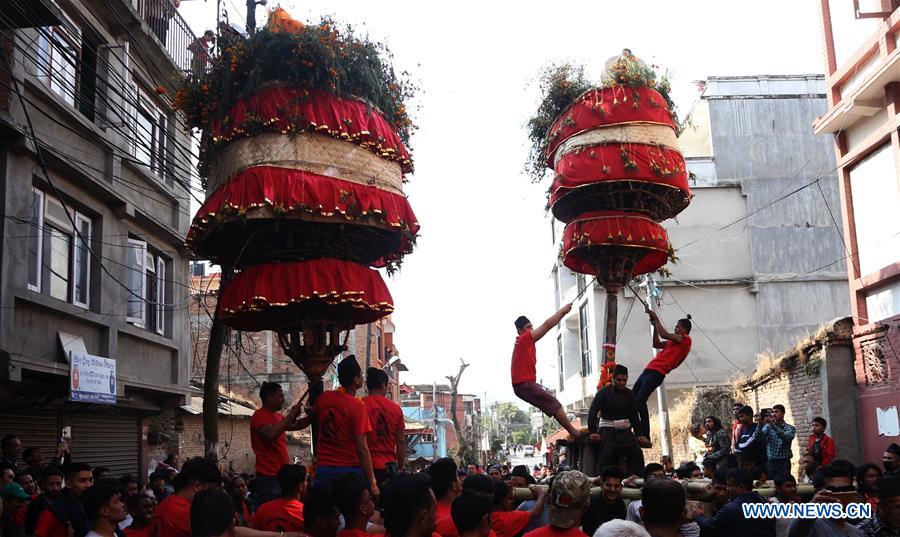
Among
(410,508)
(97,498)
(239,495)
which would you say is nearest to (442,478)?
(410,508)

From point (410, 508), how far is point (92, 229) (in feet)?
41.4

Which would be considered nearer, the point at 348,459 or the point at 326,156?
the point at 348,459

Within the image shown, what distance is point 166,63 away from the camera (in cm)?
1783

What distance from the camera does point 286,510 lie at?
Result: 5.86 metres

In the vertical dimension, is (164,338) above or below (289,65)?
→ below

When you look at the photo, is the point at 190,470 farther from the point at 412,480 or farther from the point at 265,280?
the point at 265,280

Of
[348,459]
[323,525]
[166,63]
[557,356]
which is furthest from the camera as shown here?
[557,356]

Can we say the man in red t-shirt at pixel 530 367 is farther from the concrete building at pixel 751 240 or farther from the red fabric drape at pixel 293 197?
the concrete building at pixel 751 240

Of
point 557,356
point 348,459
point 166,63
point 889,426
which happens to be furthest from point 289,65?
point 557,356

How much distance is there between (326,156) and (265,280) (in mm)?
1414

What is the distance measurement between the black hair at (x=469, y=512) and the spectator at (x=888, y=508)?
277 centimetres

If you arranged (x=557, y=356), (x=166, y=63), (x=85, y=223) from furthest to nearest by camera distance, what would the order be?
(x=557, y=356)
(x=166, y=63)
(x=85, y=223)

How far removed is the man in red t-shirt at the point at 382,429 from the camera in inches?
342

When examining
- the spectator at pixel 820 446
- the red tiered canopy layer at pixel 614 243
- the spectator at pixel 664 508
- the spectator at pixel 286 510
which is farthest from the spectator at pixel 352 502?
the spectator at pixel 820 446
